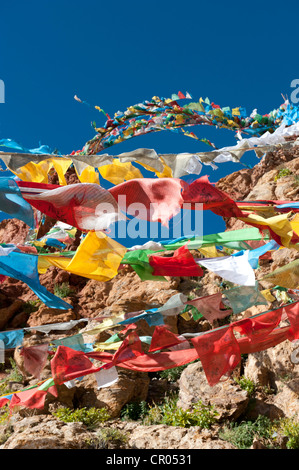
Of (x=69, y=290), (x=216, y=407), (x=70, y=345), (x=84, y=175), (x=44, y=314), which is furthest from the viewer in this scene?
(x=69, y=290)

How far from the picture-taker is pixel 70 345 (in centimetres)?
528

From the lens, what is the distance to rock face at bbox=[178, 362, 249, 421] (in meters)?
7.20

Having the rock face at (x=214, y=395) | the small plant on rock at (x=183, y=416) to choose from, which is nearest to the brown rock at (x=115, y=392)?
the small plant on rock at (x=183, y=416)

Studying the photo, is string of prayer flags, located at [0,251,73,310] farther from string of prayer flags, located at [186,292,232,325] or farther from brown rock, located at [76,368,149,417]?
brown rock, located at [76,368,149,417]

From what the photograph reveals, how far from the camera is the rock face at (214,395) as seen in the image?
23.6 ft

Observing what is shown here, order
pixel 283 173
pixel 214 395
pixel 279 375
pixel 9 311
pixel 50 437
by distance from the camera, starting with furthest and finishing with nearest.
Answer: pixel 283 173
pixel 9 311
pixel 279 375
pixel 214 395
pixel 50 437

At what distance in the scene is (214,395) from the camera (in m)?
7.54

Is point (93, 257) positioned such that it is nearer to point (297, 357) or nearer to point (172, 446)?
point (172, 446)

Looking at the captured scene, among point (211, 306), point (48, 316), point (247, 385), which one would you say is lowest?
point (247, 385)

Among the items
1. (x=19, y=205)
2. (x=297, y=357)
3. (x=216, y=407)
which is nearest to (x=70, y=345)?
(x=19, y=205)

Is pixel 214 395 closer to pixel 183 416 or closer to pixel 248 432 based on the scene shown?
pixel 183 416

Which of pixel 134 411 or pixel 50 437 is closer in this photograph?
pixel 50 437

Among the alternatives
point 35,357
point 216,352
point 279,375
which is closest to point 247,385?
point 279,375
